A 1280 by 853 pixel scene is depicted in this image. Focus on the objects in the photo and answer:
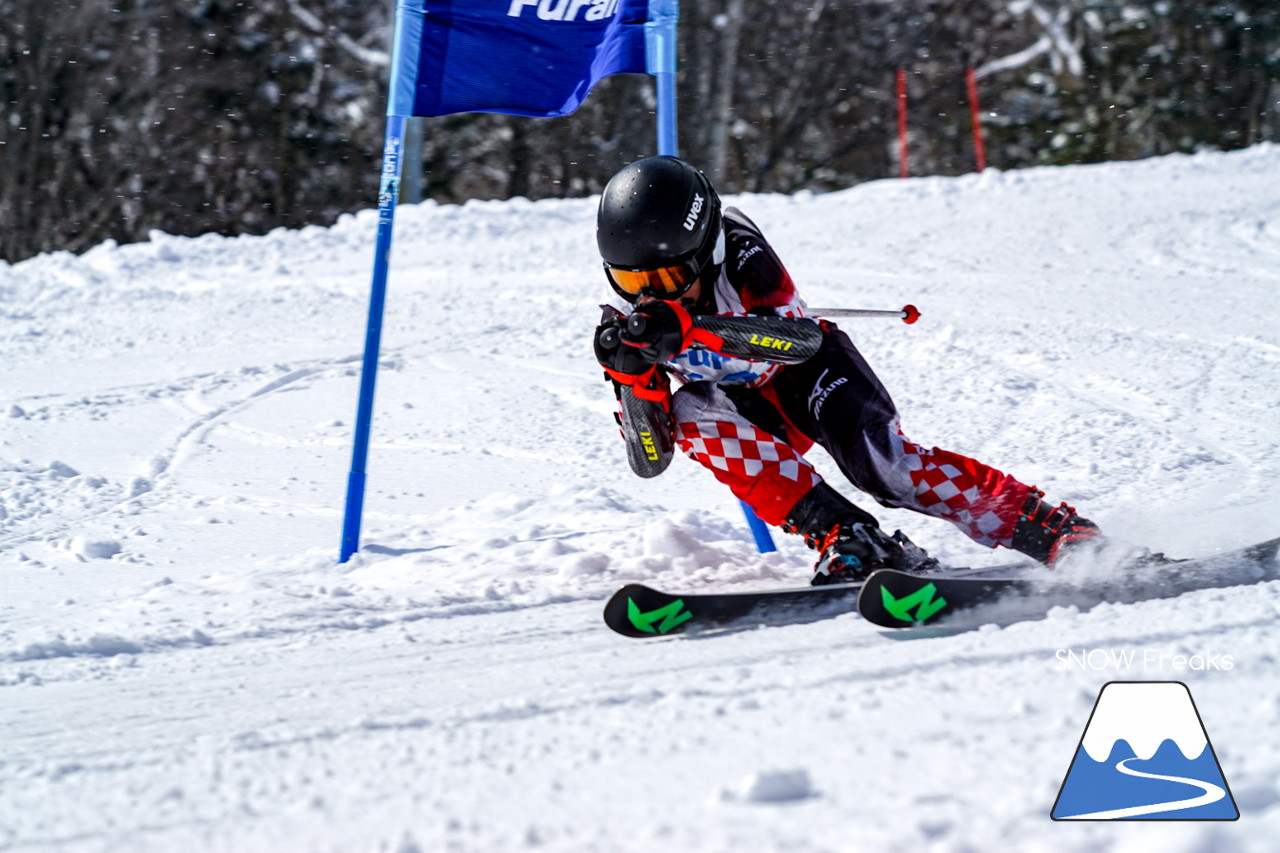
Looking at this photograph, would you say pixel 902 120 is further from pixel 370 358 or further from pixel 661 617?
pixel 661 617

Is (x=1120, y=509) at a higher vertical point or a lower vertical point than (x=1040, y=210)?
lower

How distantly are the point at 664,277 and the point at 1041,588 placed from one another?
1.21 meters

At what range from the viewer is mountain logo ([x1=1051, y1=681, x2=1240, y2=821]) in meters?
1.57

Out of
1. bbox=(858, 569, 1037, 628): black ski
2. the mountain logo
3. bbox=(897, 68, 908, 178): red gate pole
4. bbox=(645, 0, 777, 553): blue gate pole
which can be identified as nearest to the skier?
bbox=(858, 569, 1037, 628): black ski

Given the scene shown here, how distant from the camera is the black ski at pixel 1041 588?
2512 millimetres

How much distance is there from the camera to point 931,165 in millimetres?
16328

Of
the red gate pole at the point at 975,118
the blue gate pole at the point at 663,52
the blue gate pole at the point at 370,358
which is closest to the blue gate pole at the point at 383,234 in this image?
the blue gate pole at the point at 370,358

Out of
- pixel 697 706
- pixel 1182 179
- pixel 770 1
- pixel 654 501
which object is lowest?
pixel 654 501

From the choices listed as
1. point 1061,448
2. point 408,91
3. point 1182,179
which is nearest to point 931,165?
point 1182,179

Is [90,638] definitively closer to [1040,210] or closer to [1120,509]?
[1120,509]

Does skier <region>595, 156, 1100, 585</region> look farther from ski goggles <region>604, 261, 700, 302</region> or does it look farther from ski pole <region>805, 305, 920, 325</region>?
ski pole <region>805, 305, 920, 325</region>

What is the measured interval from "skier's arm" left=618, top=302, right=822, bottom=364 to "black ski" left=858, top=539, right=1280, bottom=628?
65 centimetres

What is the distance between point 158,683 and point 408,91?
1.86 meters

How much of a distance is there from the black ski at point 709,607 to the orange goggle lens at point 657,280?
779 millimetres
